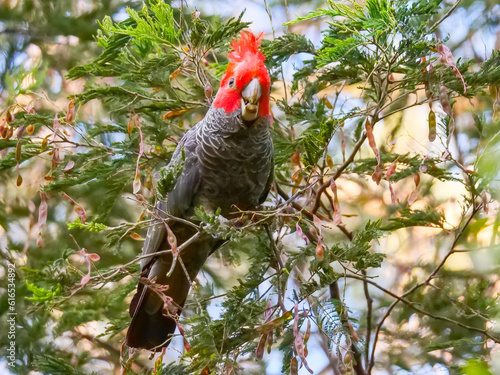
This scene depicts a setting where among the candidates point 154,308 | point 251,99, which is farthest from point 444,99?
point 154,308

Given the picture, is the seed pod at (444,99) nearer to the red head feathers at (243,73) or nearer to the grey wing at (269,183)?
the red head feathers at (243,73)

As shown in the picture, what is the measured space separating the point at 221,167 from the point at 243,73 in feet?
1.40

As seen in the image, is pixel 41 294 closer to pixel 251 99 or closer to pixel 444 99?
pixel 251 99

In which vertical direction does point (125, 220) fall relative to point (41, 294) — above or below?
above

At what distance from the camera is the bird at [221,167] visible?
219 centimetres

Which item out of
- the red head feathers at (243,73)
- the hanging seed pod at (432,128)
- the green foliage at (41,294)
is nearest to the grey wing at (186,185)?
the red head feathers at (243,73)

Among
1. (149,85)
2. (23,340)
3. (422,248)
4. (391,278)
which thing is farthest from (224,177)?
(422,248)

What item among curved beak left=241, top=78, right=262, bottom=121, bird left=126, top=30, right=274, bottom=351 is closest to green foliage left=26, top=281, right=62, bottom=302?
bird left=126, top=30, right=274, bottom=351

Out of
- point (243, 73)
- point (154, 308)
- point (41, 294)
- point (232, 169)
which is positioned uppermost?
point (243, 73)

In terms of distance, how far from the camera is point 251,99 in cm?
216

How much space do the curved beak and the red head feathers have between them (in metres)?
0.02

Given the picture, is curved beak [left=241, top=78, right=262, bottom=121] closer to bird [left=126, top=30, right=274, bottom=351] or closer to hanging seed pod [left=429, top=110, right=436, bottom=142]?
bird [left=126, top=30, right=274, bottom=351]

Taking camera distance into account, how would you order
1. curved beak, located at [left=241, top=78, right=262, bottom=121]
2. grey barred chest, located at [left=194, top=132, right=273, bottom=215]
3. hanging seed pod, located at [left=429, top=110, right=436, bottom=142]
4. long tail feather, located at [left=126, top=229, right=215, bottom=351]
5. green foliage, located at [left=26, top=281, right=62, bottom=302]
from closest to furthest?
green foliage, located at [left=26, top=281, right=62, bottom=302]
hanging seed pod, located at [left=429, top=110, right=436, bottom=142]
curved beak, located at [left=241, top=78, right=262, bottom=121]
grey barred chest, located at [left=194, top=132, right=273, bottom=215]
long tail feather, located at [left=126, top=229, right=215, bottom=351]

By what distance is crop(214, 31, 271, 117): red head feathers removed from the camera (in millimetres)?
2146
